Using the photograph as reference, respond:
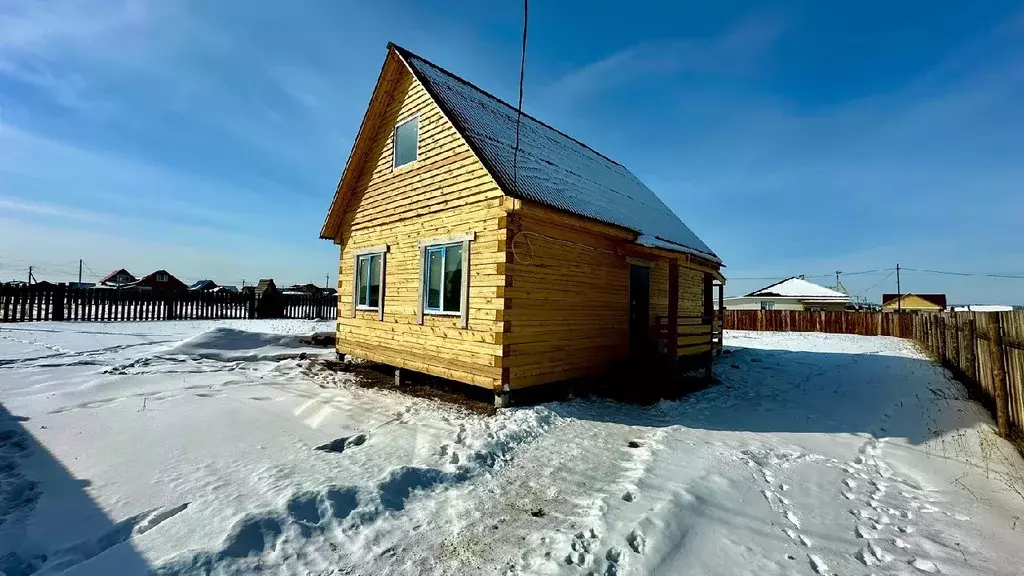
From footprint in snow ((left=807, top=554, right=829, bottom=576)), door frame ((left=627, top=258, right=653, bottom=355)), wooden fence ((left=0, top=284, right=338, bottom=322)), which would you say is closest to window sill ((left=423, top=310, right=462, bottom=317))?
door frame ((left=627, top=258, right=653, bottom=355))

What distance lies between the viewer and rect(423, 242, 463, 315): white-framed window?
890cm

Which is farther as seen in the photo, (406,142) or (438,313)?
(406,142)

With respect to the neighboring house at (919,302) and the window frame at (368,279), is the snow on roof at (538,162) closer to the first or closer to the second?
the window frame at (368,279)

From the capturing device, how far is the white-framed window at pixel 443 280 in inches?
350

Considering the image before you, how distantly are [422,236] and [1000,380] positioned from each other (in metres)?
10.0

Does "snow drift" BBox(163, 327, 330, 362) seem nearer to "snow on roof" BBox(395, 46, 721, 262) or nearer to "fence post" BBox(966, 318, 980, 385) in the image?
"snow on roof" BBox(395, 46, 721, 262)

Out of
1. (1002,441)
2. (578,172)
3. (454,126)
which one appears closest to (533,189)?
(454,126)

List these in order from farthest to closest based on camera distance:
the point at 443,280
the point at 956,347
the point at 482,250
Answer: the point at 956,347
the point at 443,280
the point at 482,250

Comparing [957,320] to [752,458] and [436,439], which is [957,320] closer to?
[752,458]

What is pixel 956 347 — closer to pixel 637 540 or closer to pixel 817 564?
pixel 817 564

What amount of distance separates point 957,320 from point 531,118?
483 inches

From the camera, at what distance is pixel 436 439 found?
242 inches

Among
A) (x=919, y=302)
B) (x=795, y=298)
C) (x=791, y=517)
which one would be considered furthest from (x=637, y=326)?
(x=919, y=302)

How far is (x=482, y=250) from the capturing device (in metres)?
8.31
